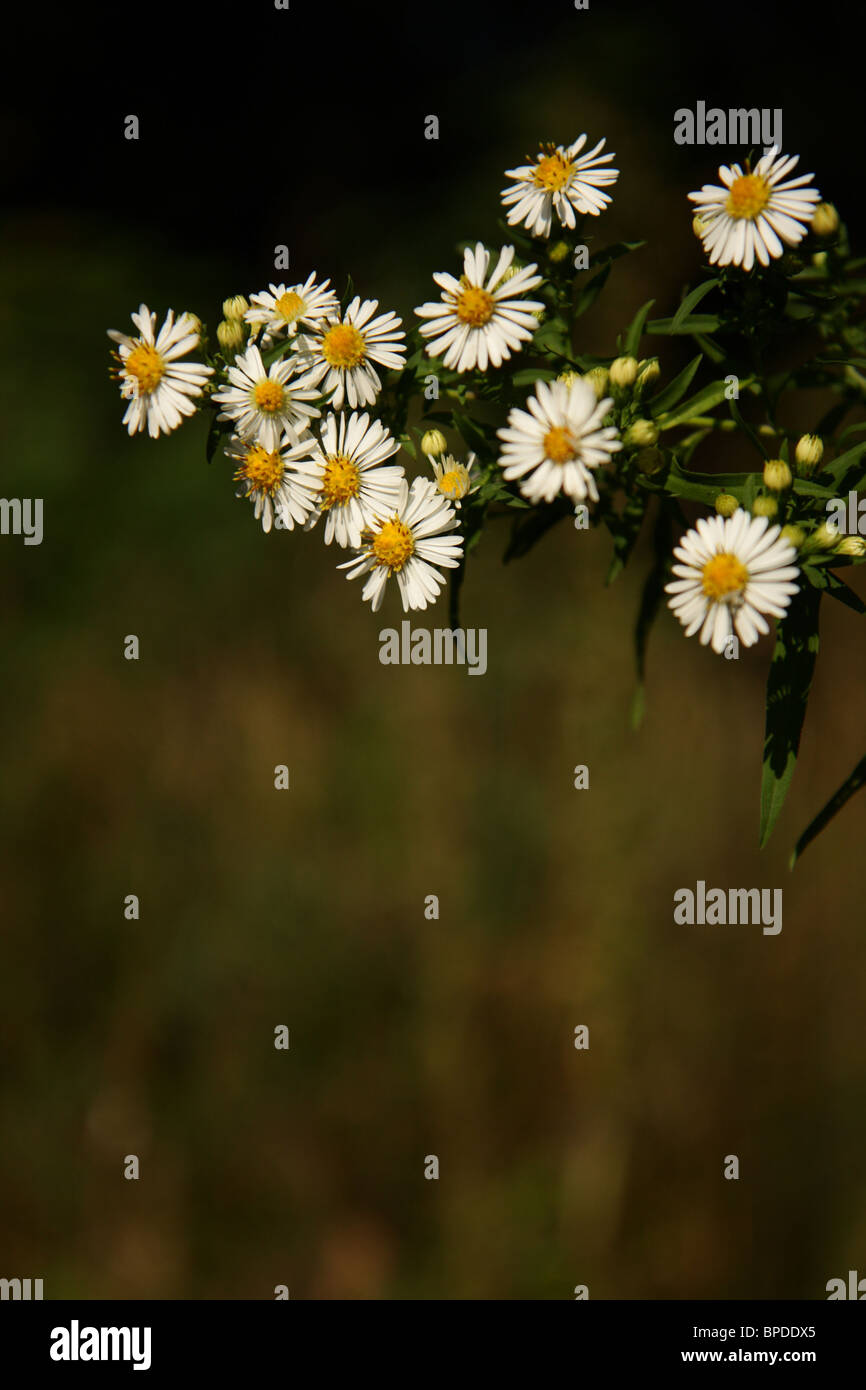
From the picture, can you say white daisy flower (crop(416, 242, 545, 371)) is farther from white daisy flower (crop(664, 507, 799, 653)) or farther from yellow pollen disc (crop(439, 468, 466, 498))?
white daisy flower (crop(664, 507, 799, 653))

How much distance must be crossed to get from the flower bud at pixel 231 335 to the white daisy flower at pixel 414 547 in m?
0.48

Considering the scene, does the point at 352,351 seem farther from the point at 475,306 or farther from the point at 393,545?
the point at 393,545

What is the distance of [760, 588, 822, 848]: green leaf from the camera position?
6.92 feet

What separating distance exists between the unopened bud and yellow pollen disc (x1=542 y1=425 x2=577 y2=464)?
359mm

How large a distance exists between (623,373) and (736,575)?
48 centimetres

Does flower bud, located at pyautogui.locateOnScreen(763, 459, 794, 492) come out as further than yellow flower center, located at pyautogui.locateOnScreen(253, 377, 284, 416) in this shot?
No

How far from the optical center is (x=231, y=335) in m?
2.23

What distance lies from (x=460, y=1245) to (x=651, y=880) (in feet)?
6.64

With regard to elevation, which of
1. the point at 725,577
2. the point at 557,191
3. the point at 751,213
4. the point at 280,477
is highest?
the point at 557,191

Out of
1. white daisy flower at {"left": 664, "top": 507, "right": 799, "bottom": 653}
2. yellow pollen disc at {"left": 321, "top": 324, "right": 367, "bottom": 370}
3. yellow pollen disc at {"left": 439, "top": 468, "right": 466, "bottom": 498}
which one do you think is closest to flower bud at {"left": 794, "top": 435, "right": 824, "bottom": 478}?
white daisy flower at {"left": 664, "top": 507, "right": 799, "bottom": 653}

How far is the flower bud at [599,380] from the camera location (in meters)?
2.07

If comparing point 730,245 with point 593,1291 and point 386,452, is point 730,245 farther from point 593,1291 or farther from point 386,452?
point 593,1291

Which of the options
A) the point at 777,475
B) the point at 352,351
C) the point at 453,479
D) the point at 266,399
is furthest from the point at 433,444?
the point at 777,475

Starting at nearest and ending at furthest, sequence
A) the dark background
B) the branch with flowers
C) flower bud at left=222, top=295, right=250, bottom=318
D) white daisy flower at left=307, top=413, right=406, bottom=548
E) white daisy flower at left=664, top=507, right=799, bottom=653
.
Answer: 1. white daisy flower at left=664, top=507, right=799, bottom=653
2. the branch with flowers
3. white daisy flower at left=307, top=413, right=406, bottom=548
4. flower bud at left=222, top=295, right=250, bottom=318
5. the dark background
